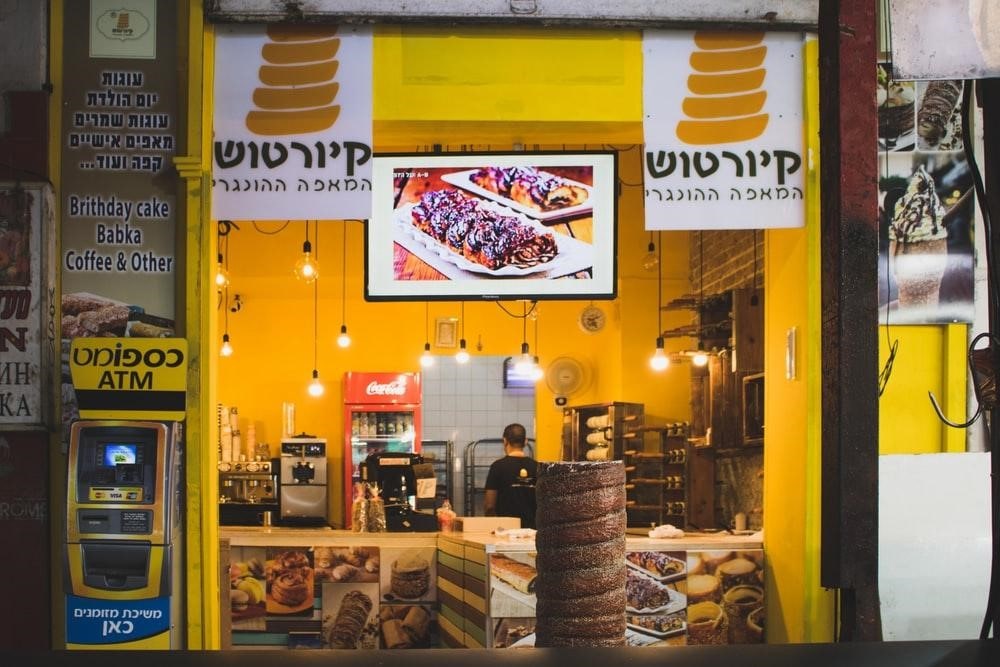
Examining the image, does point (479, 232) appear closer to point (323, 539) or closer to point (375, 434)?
point (323, 539)

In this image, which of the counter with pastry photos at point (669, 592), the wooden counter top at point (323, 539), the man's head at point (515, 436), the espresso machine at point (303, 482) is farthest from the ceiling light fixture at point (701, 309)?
the espresso machine at point (303, 482)

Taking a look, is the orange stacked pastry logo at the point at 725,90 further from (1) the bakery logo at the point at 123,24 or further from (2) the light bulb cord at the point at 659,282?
(2) the light bulb cord at the point at 659,282

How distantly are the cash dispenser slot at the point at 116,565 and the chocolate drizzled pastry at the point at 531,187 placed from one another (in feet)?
8.57

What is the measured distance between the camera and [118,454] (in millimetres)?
5660

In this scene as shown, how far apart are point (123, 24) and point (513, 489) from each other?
4.86 m

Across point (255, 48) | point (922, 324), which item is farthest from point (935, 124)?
point (255, 48)

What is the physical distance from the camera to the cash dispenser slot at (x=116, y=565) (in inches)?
219

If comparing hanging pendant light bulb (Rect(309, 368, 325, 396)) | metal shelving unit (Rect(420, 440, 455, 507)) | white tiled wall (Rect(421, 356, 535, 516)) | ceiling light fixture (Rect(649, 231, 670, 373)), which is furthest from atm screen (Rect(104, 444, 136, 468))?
white tiled wall (Rect(421, 356, 535, 516))

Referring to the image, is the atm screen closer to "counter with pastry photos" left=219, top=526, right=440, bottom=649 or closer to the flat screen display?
the flat screen display

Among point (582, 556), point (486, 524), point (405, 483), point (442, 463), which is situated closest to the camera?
point (582, 556)

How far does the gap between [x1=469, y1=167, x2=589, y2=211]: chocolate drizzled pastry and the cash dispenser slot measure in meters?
2.61

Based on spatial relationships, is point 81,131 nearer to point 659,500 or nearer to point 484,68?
point 484,68

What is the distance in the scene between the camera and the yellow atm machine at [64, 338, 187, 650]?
18.3 feet

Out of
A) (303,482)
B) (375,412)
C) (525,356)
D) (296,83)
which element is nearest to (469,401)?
(375,412)
